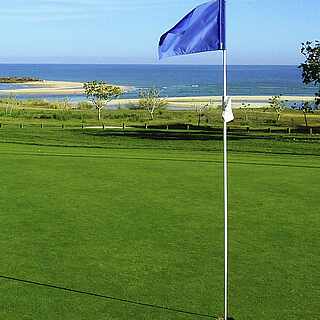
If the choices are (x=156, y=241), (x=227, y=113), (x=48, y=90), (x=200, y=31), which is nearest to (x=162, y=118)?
(x=156, y=241)

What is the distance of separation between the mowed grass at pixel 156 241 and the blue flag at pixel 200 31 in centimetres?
242

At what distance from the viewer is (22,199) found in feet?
35.8

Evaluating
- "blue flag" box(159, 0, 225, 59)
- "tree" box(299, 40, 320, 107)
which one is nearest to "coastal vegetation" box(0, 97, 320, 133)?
"tree" box(299, 40, 320, 107)

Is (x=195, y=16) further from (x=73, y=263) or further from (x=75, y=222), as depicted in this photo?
(x=75, y=222)

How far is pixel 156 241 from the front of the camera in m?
8.12

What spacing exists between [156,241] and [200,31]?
316 cm

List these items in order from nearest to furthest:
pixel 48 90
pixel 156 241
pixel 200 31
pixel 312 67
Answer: pixel 200 31, pixel 156 241, pixel 312 67, pixel 48 90

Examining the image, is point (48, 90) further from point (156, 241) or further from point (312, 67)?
point (156, 241)

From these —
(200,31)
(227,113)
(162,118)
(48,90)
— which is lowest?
(162,118)

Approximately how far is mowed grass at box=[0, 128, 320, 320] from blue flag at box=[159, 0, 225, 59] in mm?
2425

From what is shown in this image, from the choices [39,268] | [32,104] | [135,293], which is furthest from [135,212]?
[32,104]

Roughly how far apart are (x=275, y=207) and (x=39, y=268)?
15.5 ft

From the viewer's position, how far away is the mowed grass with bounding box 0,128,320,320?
5.93 metres

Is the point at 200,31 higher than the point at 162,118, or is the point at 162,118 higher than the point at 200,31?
the point at 200,31
